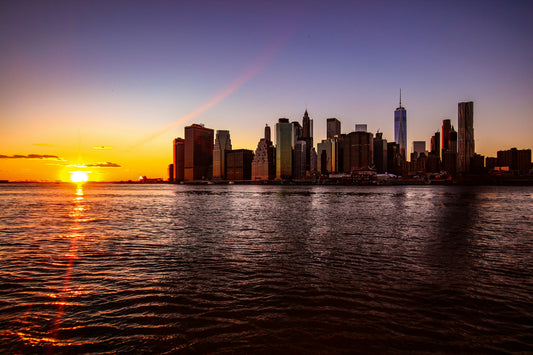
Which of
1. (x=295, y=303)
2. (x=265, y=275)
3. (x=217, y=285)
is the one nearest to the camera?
(x=295, y=303)

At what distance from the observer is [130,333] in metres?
10.2

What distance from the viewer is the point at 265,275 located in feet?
55.6

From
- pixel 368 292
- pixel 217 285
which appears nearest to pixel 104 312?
pixel 217 285

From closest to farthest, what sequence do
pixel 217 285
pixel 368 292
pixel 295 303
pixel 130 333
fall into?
pixel 130 333, pixel 295 303, pixel 368 292, pixel 217 285

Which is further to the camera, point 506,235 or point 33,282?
point 506,235

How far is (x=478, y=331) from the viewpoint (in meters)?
10.7

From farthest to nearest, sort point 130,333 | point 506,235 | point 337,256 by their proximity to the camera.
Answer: point 506,235, point 337,256, point 130,333

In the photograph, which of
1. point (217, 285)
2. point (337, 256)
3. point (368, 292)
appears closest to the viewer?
point (368, 292)

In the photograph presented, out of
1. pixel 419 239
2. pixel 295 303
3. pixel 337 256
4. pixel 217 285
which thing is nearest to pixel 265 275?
pixel 217 285

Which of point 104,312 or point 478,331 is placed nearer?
point 478,331

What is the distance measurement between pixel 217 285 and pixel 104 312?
5.14 meters

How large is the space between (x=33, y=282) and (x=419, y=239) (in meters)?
29.7

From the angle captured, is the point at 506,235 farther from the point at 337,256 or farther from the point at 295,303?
the point at 295,303

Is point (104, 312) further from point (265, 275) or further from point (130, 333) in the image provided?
point (265, 275)
